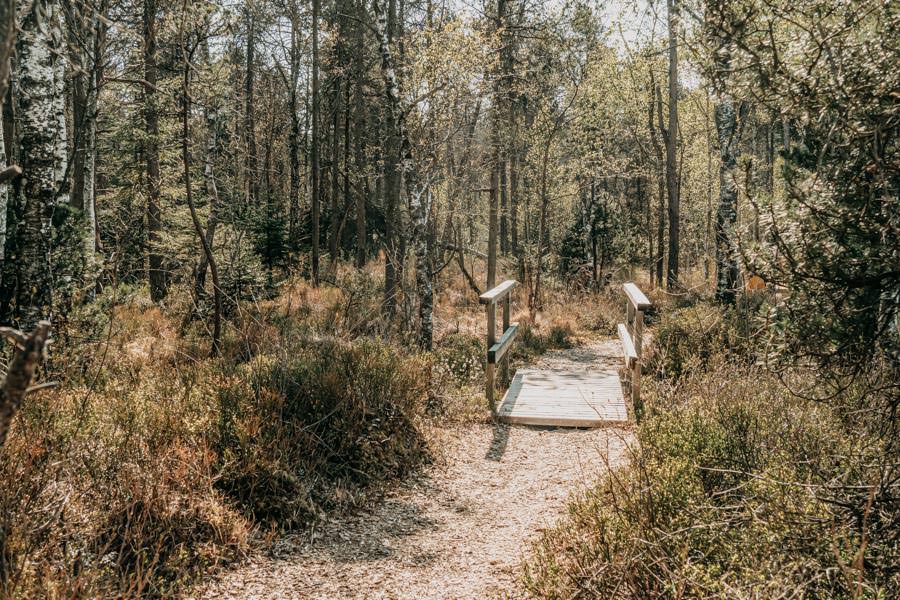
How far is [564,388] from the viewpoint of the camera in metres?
8.50

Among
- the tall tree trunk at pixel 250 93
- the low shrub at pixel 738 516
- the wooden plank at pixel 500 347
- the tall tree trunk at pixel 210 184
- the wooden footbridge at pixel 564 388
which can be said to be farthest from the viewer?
the tall tree trunk at pixel 250 93

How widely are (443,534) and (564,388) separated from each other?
4.36 metres

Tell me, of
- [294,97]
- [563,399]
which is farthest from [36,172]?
[294,97]

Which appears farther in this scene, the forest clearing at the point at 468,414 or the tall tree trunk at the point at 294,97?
the tall tree trunk at the point at 294,97

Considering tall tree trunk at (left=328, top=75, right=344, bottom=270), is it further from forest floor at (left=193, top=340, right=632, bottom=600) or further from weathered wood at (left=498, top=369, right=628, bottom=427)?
forest floor at (left=193, top=340, right=632, bottom=600)

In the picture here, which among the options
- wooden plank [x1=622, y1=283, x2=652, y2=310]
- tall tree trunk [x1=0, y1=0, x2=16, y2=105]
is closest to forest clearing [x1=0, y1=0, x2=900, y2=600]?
tall tree trunk [x1=0, y1=0, x2=16, y2=105]

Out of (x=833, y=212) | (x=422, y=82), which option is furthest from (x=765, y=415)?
(x=422, y=82)

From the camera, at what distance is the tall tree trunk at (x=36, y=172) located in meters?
5.73

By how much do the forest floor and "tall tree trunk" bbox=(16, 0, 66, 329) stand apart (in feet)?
11.7

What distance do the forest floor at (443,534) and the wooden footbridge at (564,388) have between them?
594 millimetres

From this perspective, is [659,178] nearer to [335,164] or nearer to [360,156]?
[360,156]

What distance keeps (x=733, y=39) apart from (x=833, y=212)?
1056 millimetres

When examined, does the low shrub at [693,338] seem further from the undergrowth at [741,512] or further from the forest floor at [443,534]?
the undergrowth at [741,512]

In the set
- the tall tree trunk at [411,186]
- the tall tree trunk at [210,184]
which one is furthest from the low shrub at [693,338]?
the tall tree trunk at [210,184]
